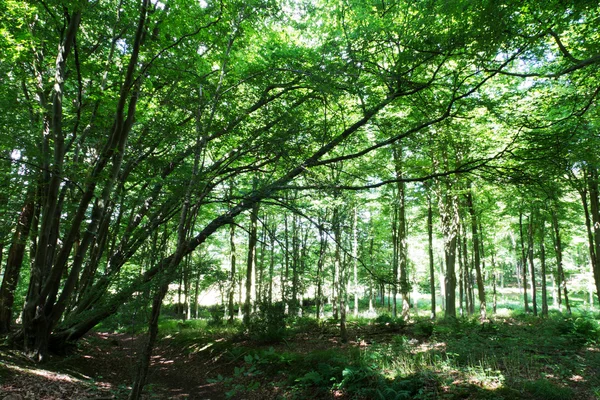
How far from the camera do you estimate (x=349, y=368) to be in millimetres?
6277

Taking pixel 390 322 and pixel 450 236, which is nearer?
pixel 390 322

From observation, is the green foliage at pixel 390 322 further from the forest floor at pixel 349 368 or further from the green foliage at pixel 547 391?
the green foliage at pixel 547 391

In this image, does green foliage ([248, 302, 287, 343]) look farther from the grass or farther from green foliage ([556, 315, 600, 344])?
green foliage ([556, 315, 600, 344])

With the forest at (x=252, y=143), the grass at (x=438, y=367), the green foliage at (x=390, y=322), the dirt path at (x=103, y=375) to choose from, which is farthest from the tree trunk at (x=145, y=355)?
the green foliage at (x=390, y=322)

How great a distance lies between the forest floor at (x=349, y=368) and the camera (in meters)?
5.19

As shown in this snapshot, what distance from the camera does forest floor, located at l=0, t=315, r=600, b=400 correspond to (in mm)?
5191

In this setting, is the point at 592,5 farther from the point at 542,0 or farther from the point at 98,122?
the point at 98,122

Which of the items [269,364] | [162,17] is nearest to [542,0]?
[162,17]

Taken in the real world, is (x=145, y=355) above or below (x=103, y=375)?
above

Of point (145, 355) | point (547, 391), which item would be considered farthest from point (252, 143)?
point (547, 391)

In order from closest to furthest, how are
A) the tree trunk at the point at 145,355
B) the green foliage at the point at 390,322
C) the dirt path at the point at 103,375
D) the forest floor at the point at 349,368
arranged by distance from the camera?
the tree trunk at the point at 145,355, the dirt path at the point at 103,375, the forest floor at the point at 349,368, the green foliage at the point at 390,322

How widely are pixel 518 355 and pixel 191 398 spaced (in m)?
6.58

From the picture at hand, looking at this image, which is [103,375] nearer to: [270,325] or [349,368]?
[270,325]

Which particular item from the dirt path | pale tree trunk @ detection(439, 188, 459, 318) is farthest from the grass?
pale tree trunk @ detection(439, 188, 459, 318)
